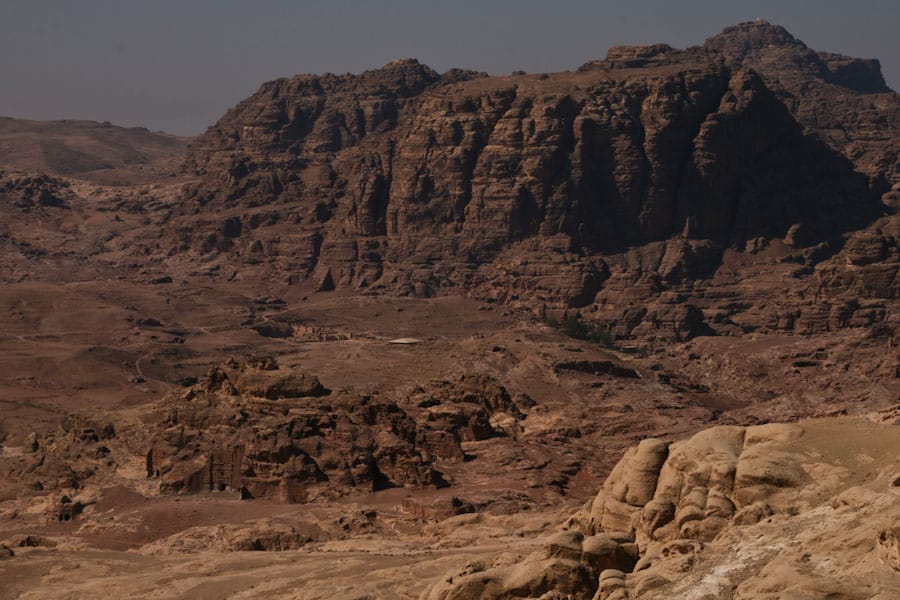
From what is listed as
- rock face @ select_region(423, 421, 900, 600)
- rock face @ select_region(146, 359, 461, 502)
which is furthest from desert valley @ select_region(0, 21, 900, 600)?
rock face @ select_region(146, 359, 461, 502)

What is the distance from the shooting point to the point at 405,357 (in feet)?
500

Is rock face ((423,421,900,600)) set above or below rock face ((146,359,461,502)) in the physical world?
above

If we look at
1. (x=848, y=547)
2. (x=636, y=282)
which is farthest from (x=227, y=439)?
(x=636, y=282)

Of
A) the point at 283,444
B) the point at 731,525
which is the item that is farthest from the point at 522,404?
the point at 731,525

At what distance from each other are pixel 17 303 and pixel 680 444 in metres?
144

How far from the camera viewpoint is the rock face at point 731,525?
37562 millimetres

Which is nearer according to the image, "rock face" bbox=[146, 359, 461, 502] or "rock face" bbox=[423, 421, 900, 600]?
"rock face" bbox=[423, 421, 900, 600]

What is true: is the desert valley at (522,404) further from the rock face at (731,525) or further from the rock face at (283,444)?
the rock face at (283,444)

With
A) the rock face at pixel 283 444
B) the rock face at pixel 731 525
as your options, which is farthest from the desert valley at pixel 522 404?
the rock face at pixel 283 444

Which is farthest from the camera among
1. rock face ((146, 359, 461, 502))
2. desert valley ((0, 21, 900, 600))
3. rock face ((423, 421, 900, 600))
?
rock face ((146, 359, 461, 502))

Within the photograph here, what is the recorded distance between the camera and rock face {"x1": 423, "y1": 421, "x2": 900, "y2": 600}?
3756cm

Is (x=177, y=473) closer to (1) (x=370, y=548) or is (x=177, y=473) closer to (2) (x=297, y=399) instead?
(2) (x=297, y=399)

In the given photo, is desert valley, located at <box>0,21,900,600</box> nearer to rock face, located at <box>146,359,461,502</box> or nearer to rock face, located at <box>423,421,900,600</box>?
rock face, located at <box>423,421,900,600</box>

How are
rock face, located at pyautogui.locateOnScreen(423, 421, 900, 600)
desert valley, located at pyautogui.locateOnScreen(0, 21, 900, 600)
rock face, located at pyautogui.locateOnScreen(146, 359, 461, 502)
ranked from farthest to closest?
1. rock face, located at pyautogui.locateOnScreen(146, 359, 461, 502)
2. desert valley, located at pyautogui.locateOnScreen(0, 21, 900, 600)
3. rock face, located at pyautogui.locateOnScreen(423, 421, 900, 600)
